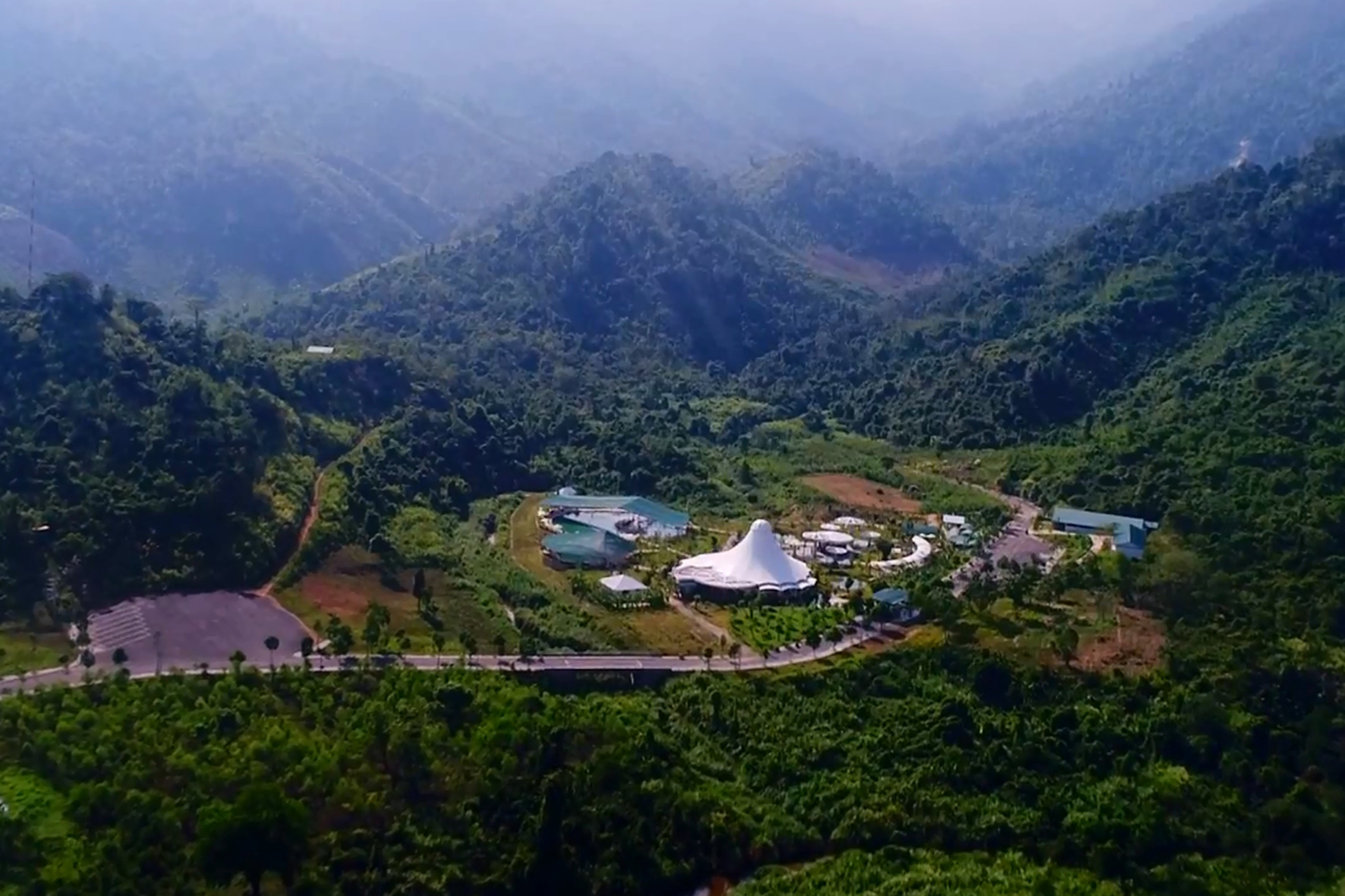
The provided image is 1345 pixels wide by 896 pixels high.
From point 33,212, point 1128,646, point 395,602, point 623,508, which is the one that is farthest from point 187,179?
point 1128,646

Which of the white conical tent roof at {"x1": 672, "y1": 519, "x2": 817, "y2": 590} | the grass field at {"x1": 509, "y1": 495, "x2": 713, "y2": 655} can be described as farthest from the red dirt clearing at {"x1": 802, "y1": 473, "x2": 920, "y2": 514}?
the grass field at {"x1": 509, "y1": 495, "x2": 713, "y2": 655}

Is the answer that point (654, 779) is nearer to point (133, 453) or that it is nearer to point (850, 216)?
point (133, 453)

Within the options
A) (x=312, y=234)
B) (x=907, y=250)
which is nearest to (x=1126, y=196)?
(x=907, y=250)

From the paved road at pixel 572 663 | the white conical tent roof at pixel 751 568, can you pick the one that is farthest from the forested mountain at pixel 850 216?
the paved road at pixel 572 663

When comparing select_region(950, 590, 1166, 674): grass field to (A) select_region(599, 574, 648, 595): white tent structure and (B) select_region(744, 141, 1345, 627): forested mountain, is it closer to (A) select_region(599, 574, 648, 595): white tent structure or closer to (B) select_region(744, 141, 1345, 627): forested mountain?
(B) select_region(744, 141, 1345, 627): forested mountain

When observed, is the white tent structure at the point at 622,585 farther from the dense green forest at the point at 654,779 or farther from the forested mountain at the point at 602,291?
the forested mountain at the point at 602,291

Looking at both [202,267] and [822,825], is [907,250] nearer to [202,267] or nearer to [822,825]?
[202,267]
